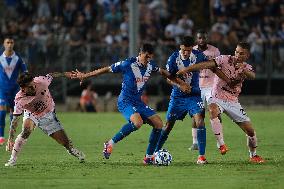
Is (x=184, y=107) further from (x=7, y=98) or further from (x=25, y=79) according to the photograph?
(x=7, y=98)

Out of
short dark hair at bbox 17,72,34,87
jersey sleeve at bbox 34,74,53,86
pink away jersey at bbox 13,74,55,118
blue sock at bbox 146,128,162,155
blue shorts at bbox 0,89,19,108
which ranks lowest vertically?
blue shorts at bbox 0,89,19,108

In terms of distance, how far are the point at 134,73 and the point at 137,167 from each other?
1727mm

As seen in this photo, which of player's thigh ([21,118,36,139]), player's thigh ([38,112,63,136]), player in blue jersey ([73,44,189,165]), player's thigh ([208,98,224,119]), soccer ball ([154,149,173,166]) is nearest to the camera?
soccer ball ([154,149,173,166])

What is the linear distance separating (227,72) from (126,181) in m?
3.74

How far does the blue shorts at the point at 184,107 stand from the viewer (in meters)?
16.9

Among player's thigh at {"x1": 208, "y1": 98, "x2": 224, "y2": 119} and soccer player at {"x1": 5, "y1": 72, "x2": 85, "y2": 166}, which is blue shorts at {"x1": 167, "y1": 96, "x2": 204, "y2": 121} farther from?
soccer player at {"x1": 5, "y1": 72, "x2": 85, "y2": 166}

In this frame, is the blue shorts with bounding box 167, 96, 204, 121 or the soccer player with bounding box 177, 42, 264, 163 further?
the blue shorts with bounding box 167, 96, 204, 121

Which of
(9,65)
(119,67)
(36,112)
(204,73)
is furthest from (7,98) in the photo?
(119,67)

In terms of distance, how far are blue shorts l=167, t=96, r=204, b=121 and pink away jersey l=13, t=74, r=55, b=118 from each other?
2.21m

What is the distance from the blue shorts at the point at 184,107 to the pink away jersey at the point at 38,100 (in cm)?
221

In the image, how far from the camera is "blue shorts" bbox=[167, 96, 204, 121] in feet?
55.6

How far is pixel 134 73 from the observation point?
16.8 meters

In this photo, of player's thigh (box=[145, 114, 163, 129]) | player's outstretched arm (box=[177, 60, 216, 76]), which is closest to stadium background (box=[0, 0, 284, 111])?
player's outstretched arm (box=[177, 60, 216, 76])

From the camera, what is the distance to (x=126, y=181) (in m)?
14.1
